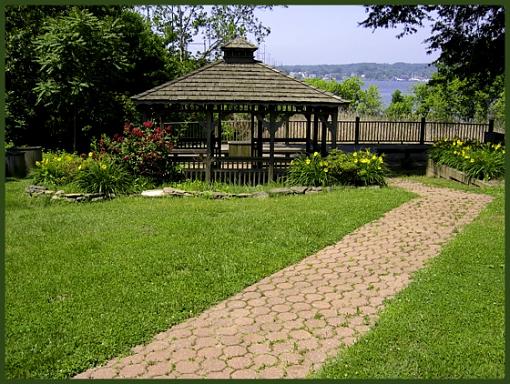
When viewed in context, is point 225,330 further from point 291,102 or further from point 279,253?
point 291,102

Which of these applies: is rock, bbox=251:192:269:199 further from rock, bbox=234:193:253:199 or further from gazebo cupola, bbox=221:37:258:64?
gazebo cupola, bbox=221:37:258:64

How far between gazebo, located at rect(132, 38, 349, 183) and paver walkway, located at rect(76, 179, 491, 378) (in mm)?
6509

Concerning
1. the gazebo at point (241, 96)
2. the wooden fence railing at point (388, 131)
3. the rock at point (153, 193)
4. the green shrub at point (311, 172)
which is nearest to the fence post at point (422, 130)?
the wooden fence railing at point (388, 131)

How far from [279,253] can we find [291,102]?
Result: 24.8 feet

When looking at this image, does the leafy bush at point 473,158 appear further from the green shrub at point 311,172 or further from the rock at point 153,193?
the rock at point 153,193

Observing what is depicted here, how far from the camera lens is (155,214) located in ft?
37.3

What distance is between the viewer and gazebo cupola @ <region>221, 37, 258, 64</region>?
16844mm

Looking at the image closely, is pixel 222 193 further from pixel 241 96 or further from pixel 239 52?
pixel 239 52

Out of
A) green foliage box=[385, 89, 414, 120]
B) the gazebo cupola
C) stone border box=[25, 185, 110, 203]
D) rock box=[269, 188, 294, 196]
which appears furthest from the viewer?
green foliage box=[385, 89, 414, 120]

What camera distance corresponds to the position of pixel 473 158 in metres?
15.6

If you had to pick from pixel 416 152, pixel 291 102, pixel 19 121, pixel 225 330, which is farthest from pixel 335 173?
pixel 19 121

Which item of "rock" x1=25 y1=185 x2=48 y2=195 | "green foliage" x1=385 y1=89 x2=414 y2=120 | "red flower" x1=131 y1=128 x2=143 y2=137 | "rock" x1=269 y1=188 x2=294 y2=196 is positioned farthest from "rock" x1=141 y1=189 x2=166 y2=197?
"green foliage" x1=385 y1=89 x2=414 y2=120

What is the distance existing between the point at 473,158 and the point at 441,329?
10920 millimetres

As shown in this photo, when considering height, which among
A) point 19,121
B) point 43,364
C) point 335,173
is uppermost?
point 19,121
